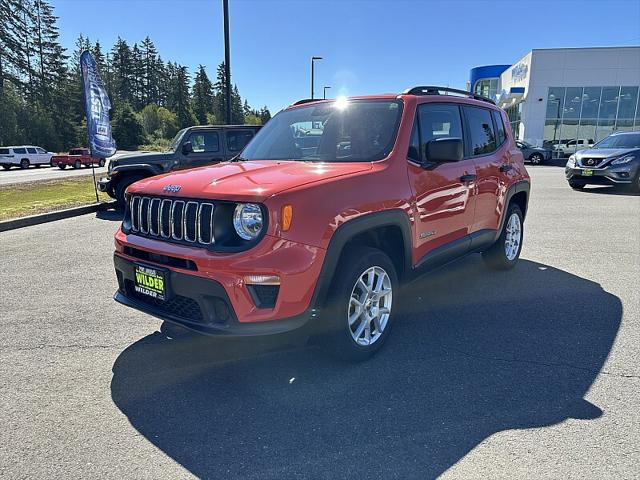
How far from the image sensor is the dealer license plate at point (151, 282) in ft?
9.76

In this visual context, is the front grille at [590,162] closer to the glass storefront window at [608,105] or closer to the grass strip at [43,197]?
the grass strip at [43,197]

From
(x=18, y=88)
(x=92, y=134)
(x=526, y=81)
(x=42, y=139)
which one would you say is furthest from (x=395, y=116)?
(x=18, y=88)

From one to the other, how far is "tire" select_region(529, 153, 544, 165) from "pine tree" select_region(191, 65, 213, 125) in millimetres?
85885

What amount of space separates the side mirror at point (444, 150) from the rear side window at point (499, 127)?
1878 mm

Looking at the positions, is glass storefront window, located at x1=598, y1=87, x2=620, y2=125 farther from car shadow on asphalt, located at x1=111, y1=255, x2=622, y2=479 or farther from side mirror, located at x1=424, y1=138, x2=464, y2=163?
side mirror, located at x1=424, y1=138, x2=464, y2=163

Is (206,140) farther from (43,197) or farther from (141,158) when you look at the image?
(43,197)

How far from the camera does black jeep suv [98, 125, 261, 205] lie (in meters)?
10.2

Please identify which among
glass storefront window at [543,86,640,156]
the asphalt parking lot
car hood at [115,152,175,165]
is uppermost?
glass storefront window at [543,86,640,156]

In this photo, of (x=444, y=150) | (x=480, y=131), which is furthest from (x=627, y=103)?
(x=444, y=150)

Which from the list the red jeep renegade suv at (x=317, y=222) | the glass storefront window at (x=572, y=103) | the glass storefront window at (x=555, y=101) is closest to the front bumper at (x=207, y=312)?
the red jeep renegade suv at (x=317, y=222)

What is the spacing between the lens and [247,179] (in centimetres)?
311

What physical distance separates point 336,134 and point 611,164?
11771 millimetres

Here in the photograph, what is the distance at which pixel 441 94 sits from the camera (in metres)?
4.33

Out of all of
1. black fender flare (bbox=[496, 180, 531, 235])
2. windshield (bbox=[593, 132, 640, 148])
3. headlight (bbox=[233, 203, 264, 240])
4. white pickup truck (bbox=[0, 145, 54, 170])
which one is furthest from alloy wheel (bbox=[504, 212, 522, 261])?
white pickup truck (bbox=[0, 145, 54, 170])
